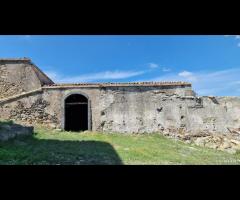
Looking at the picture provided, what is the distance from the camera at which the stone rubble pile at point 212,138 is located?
1480 centimetres

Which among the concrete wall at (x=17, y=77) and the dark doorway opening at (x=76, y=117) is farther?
the dark doorway opening at (x=76, y=117)

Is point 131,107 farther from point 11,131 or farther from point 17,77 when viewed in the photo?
point 11,131

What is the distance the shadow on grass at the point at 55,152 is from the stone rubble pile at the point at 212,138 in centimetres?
453

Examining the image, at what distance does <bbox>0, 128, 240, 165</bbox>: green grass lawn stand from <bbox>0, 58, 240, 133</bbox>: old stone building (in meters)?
1.01

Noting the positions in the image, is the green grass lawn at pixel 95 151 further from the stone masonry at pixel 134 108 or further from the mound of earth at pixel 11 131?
the stone masonry at pixel 134 108

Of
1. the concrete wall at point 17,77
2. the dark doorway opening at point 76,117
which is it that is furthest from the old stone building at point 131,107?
the dark doorway opening at point 76,117

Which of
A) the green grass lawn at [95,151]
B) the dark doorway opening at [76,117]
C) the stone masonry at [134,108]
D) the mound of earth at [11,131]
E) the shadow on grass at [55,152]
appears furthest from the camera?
the dark doorway opening at [76,117]

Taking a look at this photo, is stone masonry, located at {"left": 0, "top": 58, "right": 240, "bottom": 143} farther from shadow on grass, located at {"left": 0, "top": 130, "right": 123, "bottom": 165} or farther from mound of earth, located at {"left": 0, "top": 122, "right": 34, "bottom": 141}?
shadow on grass, located at {"left": 0, "top": 130, "right": 123, "bottom": 165}

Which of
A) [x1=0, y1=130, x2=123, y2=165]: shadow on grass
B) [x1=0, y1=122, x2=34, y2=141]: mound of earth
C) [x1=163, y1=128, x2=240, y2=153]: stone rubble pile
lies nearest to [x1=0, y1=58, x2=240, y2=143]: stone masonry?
[x1=163, y1=128, x2=240, y2=153]: stone rubble pile
